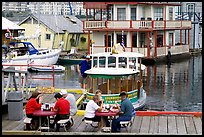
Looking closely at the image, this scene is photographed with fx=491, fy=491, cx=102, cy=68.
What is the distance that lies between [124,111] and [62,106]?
58.2 inches

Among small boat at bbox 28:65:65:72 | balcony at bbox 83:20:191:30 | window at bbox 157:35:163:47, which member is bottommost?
small boat at bbox 28:65:65:72

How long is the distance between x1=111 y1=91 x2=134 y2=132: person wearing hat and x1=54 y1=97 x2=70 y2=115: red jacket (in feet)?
3.79

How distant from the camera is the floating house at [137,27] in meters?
41.3

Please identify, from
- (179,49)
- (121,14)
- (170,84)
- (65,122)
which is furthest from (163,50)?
(65,122)

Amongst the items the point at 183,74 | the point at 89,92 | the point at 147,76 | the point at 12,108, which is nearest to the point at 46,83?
the point at 147,76

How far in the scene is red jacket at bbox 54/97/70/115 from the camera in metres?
11.6

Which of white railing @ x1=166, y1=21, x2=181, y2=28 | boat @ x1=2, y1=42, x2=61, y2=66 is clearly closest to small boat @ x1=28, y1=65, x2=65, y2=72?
boat @ x1=2, y1=42, x2=61, y2=66

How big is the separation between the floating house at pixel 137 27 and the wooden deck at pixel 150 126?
1066 inches

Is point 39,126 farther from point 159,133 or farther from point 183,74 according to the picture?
point 183,74

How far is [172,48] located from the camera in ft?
147

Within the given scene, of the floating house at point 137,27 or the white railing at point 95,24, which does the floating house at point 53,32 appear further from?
the floating house at point 137,27

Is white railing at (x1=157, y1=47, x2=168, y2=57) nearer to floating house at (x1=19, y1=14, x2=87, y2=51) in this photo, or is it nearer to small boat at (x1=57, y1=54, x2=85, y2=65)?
small boat at (x1=57, y1=54, x2=85, y2=65)

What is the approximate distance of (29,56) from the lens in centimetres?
3681

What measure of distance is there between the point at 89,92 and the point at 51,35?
31.6 metres
